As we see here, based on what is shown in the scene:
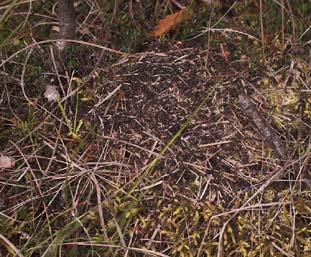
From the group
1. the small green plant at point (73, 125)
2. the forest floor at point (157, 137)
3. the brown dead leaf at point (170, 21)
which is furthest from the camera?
the brown dead leaf at point (170, 21)

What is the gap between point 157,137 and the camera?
1.91 meters

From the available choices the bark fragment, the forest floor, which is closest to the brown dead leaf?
the forest floor

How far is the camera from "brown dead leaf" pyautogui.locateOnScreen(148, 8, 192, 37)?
217 cm

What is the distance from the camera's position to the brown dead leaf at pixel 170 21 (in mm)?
2172

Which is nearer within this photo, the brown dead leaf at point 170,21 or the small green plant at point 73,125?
the small green plant at point 73,125

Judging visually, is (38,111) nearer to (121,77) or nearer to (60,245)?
(121,77)

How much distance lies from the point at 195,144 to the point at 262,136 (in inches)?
7.7

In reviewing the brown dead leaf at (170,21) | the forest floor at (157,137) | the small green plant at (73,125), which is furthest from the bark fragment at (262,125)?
the small green plant at (73,125)

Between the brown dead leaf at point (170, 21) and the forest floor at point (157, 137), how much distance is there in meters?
0.02

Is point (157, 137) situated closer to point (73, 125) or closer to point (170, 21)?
point (73, 125)

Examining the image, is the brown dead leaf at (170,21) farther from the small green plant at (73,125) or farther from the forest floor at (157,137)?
the small green plant at (73,125)

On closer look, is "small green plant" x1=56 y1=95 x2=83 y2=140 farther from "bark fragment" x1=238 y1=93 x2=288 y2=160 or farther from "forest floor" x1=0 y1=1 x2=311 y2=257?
"bark fragment" x1=238 y1=93 x2=288 y2=160

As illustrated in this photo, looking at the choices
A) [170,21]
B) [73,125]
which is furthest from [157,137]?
[170,21]

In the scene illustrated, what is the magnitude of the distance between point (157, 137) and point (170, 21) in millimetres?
479
